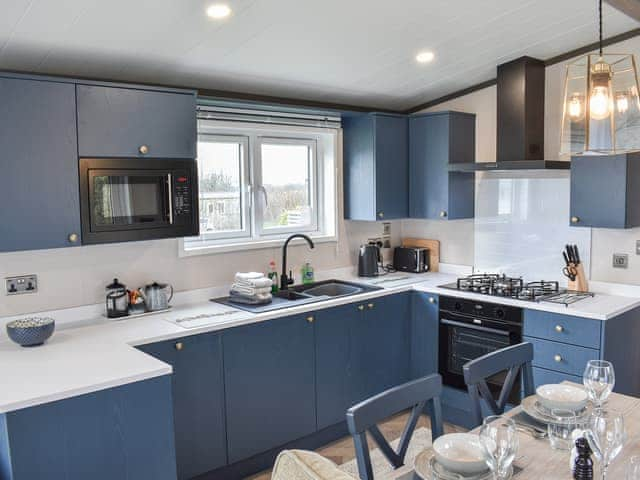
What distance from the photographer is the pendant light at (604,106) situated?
5.51ft

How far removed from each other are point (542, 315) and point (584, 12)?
1.64 meters

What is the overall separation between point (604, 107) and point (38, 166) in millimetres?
2293

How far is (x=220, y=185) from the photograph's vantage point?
3.71 m

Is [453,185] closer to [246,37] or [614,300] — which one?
[614,300]

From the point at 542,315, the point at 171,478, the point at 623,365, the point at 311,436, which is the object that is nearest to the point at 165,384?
the point at 171,478

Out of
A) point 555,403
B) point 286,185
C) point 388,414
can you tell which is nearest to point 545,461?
point 555,403

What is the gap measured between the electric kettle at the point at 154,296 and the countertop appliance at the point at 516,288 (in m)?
1.81

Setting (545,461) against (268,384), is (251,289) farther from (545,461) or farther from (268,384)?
(545,461)

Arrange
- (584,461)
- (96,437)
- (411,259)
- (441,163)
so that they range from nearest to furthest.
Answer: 1. (584,461)
2. (96,437)
3. (441,163)
4. (411,259)

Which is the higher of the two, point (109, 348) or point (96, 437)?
point (109, 348)

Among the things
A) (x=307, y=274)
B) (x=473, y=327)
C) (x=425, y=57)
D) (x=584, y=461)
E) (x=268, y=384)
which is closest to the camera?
(x=584, y=461)

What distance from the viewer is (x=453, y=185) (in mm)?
4070

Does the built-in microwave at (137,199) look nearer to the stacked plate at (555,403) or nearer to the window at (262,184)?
the window at (262,184)

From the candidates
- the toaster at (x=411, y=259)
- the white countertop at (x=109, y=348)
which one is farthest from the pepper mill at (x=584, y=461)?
the toaster at (x=411, y=259)
